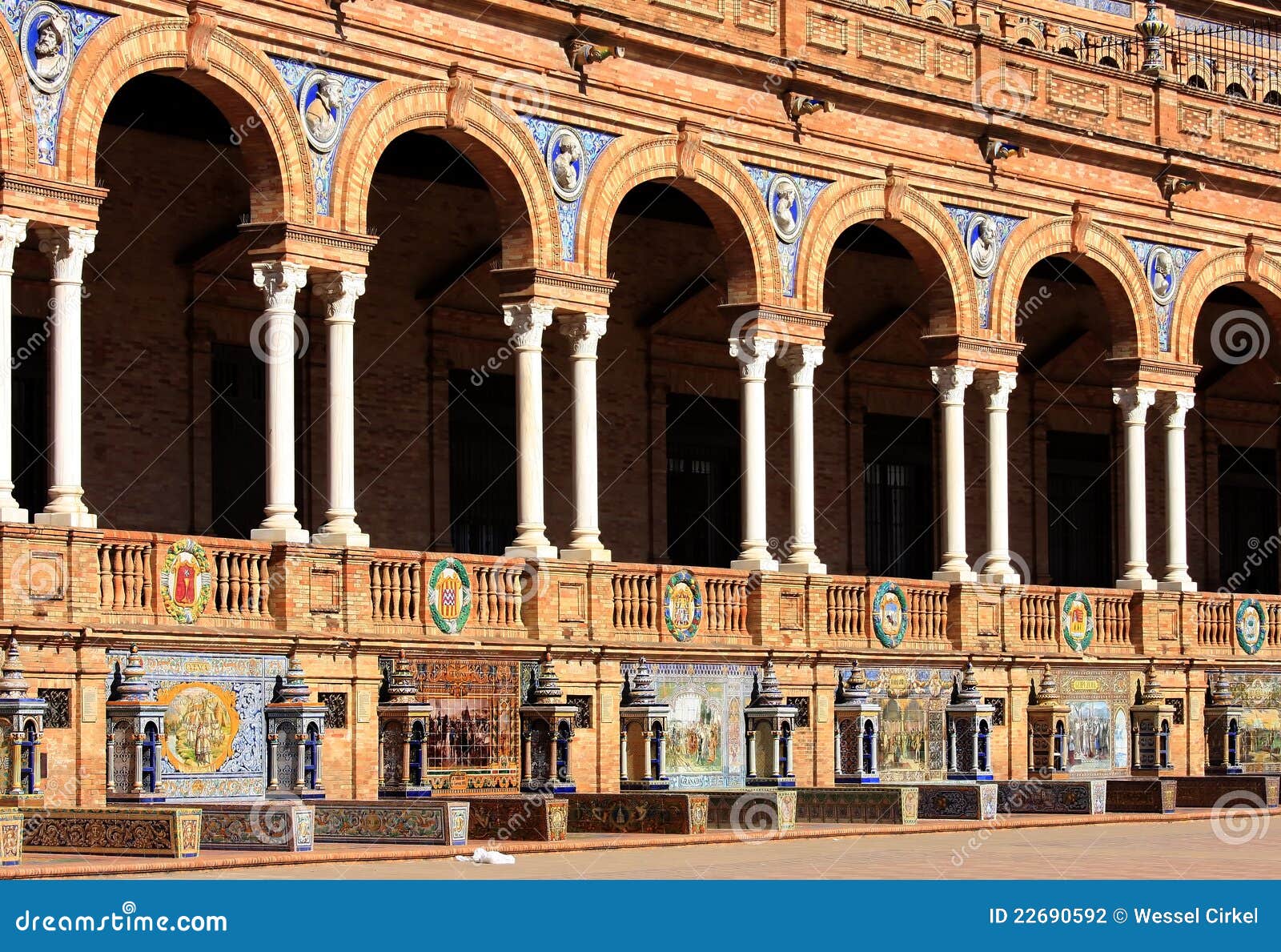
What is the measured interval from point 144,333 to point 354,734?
590cm

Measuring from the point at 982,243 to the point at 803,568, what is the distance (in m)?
5.21

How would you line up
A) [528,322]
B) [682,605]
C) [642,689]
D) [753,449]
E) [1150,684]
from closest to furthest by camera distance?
[642,689], [528,322], [682,605], [753,449], [1150,684]

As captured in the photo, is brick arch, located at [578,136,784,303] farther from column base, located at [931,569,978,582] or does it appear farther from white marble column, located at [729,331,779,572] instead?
column base, located at [931,569,978,582]

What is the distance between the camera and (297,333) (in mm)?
29812

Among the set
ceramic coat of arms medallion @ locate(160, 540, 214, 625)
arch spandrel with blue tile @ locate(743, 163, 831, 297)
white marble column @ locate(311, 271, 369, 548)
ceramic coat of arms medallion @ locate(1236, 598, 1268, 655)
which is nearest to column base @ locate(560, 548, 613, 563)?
white marble column @ locate(311, 271, 369, 548)

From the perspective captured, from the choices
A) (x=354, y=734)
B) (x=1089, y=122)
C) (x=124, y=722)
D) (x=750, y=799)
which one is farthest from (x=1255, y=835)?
(x=1089, y=122)

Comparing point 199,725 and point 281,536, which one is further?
point 281,536

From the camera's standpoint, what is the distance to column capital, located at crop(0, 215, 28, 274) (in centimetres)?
2305

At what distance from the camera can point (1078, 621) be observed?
1345 inches

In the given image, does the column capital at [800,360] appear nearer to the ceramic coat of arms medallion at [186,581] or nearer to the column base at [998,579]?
the column base at [998,579]

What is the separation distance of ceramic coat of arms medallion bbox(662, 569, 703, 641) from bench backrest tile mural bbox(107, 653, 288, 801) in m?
5.66

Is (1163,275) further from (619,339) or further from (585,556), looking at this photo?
(585,556)

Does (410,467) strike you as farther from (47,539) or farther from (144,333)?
(47,539)

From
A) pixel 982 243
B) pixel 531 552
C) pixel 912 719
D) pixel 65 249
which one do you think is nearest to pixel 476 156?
pixel 531 552
